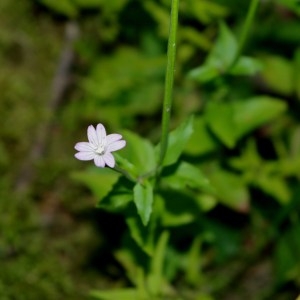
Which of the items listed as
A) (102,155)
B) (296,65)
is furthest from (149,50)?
(102,155)

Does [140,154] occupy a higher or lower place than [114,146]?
higher

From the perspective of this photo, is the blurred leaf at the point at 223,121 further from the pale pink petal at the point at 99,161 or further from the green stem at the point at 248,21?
the pale pink petal at the point at 99,161

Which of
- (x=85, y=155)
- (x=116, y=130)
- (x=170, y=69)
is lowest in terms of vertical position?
(x=85, y=155)

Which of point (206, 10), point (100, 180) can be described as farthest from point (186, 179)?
point (206, 10)

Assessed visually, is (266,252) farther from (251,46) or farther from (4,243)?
(4,243)

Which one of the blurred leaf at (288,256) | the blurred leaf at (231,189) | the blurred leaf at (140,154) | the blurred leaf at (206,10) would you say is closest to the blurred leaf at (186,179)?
the blurred leaf at (140,154)

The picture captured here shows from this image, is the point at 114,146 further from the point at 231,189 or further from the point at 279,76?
the point at 279,76

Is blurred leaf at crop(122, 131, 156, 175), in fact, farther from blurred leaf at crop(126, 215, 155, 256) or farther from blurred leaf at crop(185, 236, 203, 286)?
blurred leaf at crop(185, 236, 203, 286)
